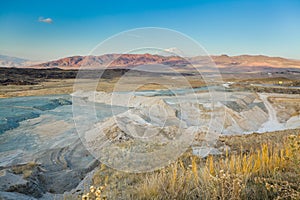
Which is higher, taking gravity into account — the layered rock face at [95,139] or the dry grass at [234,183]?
the dry grass at [234,183]

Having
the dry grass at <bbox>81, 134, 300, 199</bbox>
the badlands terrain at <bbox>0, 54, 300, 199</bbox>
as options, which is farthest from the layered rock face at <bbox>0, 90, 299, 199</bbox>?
the dry grass at <bbox>81, 134, 300, 199</bbox>

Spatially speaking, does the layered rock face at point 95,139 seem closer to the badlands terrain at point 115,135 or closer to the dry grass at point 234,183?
the badlands terrain at point 115,135

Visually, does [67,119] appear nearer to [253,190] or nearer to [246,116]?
[246,116]

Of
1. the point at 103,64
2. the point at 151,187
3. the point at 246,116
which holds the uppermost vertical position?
the point at 103,64

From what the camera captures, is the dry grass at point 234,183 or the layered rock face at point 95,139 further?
the layered rock face at point 95,139

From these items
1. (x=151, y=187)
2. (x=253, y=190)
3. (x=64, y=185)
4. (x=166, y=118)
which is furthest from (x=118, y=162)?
(x=166, y=118)

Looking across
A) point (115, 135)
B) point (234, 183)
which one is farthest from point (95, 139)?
point (234, 183)

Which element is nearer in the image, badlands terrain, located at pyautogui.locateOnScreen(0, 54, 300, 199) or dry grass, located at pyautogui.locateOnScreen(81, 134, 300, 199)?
dry grass, located at pyautogui.locateOnScreen(81, 134, 300, 199)

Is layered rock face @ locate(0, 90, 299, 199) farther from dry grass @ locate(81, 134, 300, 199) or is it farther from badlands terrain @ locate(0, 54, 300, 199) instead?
dry grass @ locate(81, 134, 300, 199)

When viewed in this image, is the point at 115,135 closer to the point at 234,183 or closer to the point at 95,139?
the point at 95,139

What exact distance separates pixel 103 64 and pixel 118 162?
310 centimetres

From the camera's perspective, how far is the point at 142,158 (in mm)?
8062

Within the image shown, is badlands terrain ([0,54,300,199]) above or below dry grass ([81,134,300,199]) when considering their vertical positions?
below

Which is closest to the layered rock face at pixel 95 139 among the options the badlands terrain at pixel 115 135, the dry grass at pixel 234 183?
the badlands terrain at pixel 115 135
